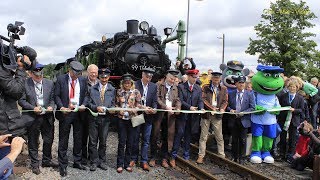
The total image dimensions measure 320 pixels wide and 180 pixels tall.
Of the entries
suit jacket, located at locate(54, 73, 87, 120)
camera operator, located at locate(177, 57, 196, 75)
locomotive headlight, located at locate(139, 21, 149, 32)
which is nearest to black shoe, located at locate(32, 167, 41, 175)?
suit jacket, located at locate(54, 73, 87, 120)

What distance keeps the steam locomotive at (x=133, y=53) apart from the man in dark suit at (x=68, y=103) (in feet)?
13.3

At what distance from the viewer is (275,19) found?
1206 inches

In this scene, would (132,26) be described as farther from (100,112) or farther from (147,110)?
(100,112)

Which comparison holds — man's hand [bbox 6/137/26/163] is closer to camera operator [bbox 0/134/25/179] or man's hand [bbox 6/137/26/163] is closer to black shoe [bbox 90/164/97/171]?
camera operator [bbox 0/134/25/179]

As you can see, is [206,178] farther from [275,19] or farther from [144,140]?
[275,19]

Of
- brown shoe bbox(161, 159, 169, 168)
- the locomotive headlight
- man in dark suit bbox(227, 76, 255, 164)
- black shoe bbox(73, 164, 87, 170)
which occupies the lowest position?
brown shoe bbox(161, 159, 169, 168)

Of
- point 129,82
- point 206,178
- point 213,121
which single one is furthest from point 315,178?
point 129,82

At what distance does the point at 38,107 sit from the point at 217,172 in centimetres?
348

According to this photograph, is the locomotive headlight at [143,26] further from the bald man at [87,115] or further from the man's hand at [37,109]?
the man's hand at [37,109]

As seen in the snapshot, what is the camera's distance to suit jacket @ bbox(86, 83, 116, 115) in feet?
21.4

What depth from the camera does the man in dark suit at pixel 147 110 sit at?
688cm

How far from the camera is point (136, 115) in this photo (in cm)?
666

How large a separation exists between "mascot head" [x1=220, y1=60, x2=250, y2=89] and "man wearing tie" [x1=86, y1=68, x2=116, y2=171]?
308 centimetres

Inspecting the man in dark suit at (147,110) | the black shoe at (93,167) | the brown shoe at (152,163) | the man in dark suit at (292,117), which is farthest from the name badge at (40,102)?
the man in dark suit at (292,117)
